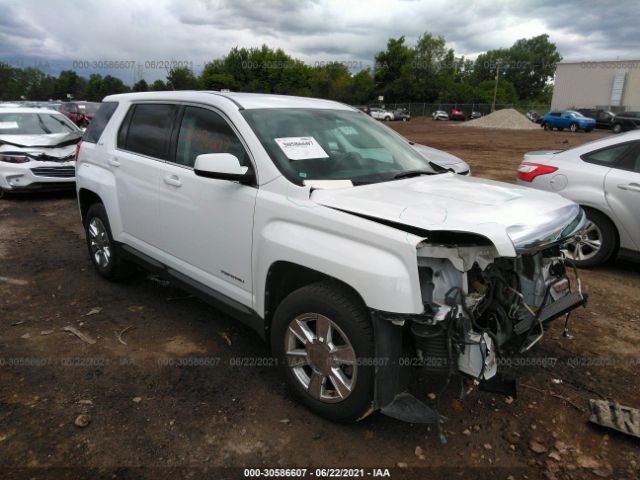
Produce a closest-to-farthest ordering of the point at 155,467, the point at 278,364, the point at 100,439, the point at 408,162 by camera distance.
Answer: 1. the point at 155,467
2. the point at 100,439
3. the point at 278,364
4. the point at 408,162

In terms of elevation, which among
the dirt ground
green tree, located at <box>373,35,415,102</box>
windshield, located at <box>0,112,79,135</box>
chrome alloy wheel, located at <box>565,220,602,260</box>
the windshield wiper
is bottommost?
the dirt ground

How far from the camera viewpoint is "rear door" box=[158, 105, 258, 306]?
3.21m

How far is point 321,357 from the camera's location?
280cm

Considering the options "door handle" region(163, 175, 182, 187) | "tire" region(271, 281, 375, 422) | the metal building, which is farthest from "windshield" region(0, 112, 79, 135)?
the metal building

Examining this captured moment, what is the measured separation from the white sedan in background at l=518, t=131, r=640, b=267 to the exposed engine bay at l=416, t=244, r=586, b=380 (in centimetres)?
248

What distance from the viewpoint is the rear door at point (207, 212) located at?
321 cm

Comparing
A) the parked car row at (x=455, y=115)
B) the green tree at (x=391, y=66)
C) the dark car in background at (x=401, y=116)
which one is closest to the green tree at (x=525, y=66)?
the green tree at (x=391, y=66)

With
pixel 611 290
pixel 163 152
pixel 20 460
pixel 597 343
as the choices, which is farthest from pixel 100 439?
pixel 611 290

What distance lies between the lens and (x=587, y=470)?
8.54 feet

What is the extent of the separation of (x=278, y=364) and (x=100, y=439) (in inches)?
42.5

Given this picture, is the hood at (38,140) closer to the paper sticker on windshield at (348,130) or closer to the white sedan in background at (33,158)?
the white sedan in background at (33,158)

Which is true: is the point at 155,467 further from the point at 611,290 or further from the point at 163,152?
the point at 611,290

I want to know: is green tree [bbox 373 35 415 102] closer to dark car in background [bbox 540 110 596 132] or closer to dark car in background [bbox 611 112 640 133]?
dark car in background [bbox 540 110 596 132]

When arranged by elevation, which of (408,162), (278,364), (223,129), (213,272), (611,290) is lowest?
(611,290)
